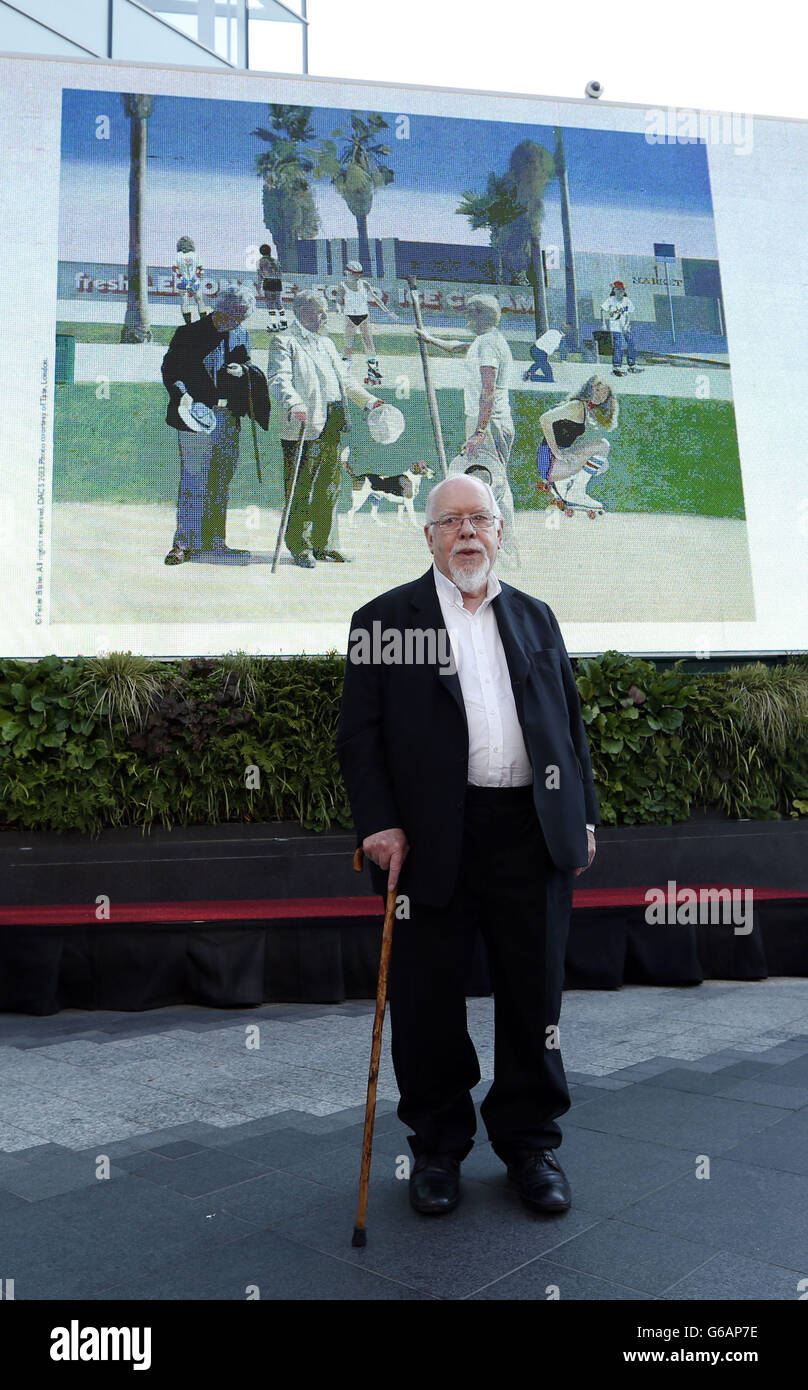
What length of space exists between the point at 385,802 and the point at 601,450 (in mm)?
5719

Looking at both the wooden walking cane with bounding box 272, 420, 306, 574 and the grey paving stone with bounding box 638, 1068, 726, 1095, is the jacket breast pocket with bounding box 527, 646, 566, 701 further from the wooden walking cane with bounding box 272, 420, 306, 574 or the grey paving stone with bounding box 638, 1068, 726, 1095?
the wooden walking cane with bounding box 272, 420, 306, 574

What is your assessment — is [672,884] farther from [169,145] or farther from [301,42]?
[301,42]

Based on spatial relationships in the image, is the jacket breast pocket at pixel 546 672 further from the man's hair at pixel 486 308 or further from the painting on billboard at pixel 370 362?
the man's hair at pixel 486 308

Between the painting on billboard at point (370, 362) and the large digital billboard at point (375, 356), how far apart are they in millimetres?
22

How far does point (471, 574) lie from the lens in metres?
2.35

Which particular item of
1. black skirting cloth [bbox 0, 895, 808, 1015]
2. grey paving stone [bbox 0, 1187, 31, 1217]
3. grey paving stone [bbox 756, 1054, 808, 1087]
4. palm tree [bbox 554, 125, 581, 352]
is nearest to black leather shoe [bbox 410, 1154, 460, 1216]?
→ grey paving stone [bbox 0, 1187, 31, 1217]

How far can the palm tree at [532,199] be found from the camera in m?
7.35

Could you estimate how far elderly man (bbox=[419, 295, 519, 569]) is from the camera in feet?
23.3

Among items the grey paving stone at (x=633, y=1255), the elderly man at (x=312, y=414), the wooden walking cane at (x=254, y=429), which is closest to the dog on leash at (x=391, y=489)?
the elderly man at (x=312, y=414)

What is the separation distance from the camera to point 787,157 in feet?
26.0

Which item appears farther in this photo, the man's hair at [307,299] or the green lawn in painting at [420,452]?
the man's hair at [307,299]

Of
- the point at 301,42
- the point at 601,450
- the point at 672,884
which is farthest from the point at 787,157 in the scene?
the point at 672,884

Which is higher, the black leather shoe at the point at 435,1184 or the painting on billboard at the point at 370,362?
the painting on billboard at the point at 370,362

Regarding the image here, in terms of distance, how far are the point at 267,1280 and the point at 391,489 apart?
580 centimetres
